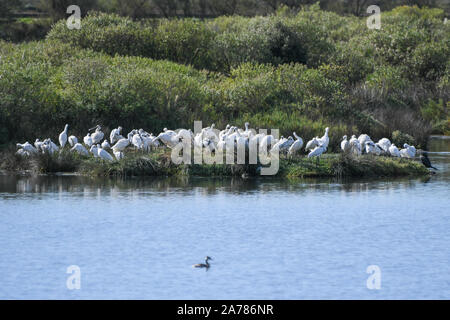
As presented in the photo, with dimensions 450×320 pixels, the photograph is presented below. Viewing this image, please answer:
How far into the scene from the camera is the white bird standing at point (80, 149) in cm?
3164

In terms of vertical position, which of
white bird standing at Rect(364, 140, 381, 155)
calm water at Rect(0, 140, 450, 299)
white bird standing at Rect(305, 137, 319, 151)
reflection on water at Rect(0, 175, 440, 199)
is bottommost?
calm water at Rect(0, 140, 450, 299)

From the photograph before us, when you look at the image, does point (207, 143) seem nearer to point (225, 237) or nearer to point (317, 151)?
point (317, 151)

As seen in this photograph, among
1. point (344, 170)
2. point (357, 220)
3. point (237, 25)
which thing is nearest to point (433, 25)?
point (237, 25)

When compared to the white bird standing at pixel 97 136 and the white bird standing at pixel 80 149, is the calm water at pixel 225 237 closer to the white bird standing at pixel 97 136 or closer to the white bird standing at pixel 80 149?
the white bird standing at pixel 80 149

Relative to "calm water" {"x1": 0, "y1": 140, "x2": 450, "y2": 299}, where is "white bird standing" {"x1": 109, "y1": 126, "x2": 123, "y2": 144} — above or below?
above

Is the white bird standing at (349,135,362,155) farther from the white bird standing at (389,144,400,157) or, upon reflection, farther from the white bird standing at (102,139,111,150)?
the white bird standing at (102,139,111,150)

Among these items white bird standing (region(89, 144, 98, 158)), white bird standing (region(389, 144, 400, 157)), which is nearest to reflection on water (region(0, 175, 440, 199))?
white bird standing (region(89, 144, 98, 158))

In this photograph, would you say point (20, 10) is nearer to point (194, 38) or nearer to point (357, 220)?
point (194, 38)

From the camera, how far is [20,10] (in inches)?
3167

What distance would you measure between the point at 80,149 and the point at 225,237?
10513 mm

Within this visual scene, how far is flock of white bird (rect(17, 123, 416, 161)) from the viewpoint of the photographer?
101ft

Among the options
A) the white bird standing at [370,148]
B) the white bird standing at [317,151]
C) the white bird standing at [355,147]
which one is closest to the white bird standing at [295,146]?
the white bird standing at [317,151]

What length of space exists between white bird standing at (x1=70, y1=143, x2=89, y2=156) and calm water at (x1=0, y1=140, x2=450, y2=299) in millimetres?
1890

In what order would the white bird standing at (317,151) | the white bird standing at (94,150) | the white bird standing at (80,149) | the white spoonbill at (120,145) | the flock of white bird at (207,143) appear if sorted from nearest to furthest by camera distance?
1. the white bird standing at (317,151)
2. the flock of white bird at (207,143)
3. the white bird standing at (94,150)
4. the white spoonbill at (120,145)
5. the white bird standing at (80,149)
